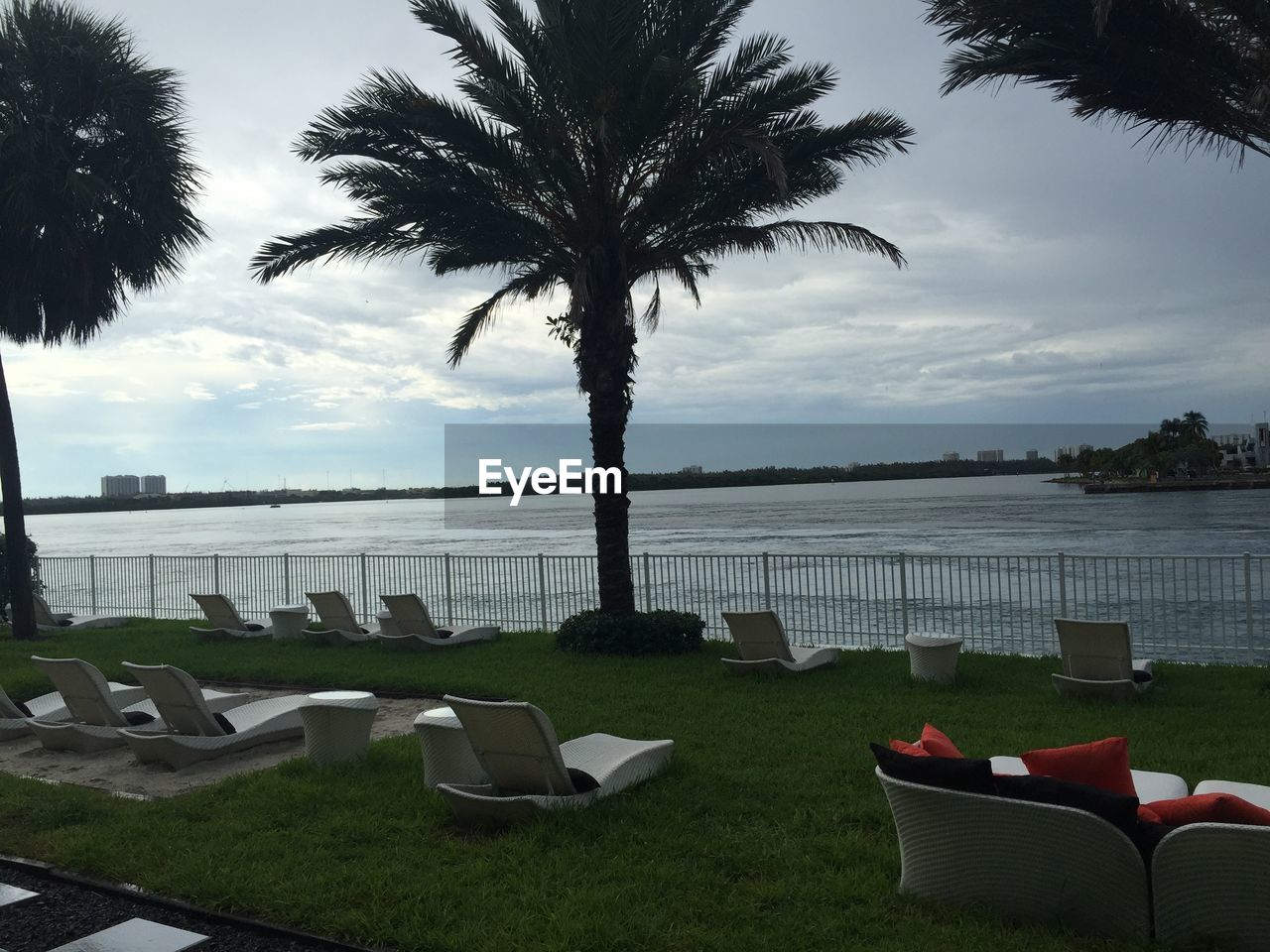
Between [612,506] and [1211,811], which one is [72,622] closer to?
[612,506]

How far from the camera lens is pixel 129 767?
7785 mm

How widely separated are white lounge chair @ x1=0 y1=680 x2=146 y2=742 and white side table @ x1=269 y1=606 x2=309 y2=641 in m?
4.97

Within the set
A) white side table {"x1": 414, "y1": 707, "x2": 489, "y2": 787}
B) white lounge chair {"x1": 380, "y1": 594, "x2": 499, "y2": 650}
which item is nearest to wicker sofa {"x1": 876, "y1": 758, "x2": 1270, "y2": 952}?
white side table {"x1": 414, "y1": 707, "x2": 489, "y2": 787}

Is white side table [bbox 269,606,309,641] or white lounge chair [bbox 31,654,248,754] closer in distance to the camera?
white lounge chair [bbox 31,654,248,754]

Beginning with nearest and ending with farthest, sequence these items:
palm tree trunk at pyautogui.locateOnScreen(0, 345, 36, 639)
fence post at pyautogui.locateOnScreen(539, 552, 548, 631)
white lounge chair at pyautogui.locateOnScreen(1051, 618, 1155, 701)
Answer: white lounge chair at pyautogui.locateOnScreen(1051, 618, 1155, 701)
fence post at pyautogui.locateOnScreen(539, 552, 548, 631)
palm tree trunk at pyautogui.locateOnScreen(0, 345, 36, 639)

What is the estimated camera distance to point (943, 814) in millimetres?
4137

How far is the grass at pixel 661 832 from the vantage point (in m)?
4.20

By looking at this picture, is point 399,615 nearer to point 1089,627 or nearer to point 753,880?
point 1089,627

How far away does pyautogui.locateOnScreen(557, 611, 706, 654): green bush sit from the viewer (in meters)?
12.3

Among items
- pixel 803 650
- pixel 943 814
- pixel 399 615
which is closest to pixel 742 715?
pixel 803 650

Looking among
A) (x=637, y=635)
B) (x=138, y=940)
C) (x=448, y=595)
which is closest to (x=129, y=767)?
(x=138, y=940)

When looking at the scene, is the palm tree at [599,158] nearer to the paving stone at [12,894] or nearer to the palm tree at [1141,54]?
the palm tree at [1141,54]

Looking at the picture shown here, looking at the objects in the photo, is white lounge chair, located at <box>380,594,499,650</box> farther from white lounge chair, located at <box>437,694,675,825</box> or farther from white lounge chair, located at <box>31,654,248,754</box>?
white lounge chair, located at <box>437,694,675,825</box>

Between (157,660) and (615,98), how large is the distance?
31.0 feet
